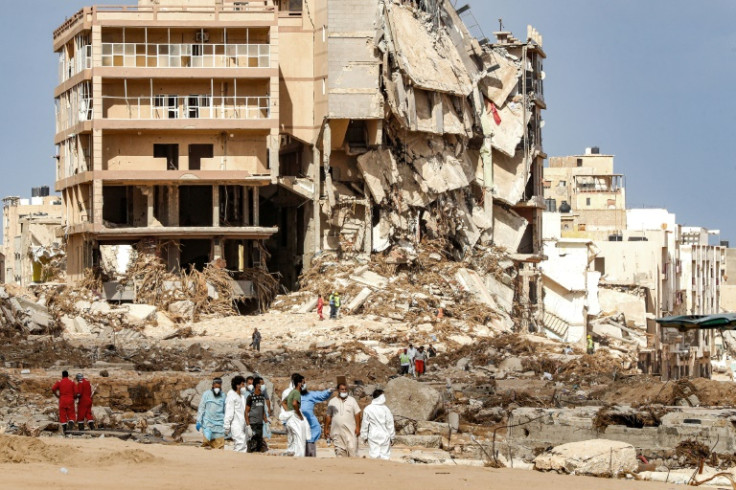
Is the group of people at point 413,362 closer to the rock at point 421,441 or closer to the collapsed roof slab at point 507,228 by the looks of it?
the rock at point 421,441

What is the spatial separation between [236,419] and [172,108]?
33814mm

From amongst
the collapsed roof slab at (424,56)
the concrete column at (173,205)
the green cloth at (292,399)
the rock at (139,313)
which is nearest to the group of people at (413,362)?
the rock at (139,313)

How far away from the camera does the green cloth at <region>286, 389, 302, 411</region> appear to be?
1800 cm

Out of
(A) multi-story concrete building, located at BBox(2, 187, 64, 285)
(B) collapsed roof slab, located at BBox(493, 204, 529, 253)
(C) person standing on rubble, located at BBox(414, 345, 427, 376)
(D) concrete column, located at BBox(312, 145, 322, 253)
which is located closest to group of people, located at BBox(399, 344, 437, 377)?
(C) person standing on rubble, located at BBox(414, 345, 427, 376)

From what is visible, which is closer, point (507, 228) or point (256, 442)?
point (256, 442)

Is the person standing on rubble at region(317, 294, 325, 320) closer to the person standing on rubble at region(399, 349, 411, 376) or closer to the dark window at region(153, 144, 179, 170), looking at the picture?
the dark window at region(153, 144, 179, 170)

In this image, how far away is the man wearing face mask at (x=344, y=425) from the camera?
17.9 metres

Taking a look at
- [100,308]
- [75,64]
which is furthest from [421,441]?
[75,64]

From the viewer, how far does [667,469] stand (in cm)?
2011

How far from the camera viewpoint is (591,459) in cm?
1856

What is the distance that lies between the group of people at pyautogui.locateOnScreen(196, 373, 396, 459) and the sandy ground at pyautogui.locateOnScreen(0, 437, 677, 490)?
0.84 meters

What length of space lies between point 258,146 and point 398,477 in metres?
37.4

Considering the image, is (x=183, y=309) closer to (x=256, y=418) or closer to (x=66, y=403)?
(x=66, y=403)

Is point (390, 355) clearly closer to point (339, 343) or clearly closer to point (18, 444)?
point (339, 343)
